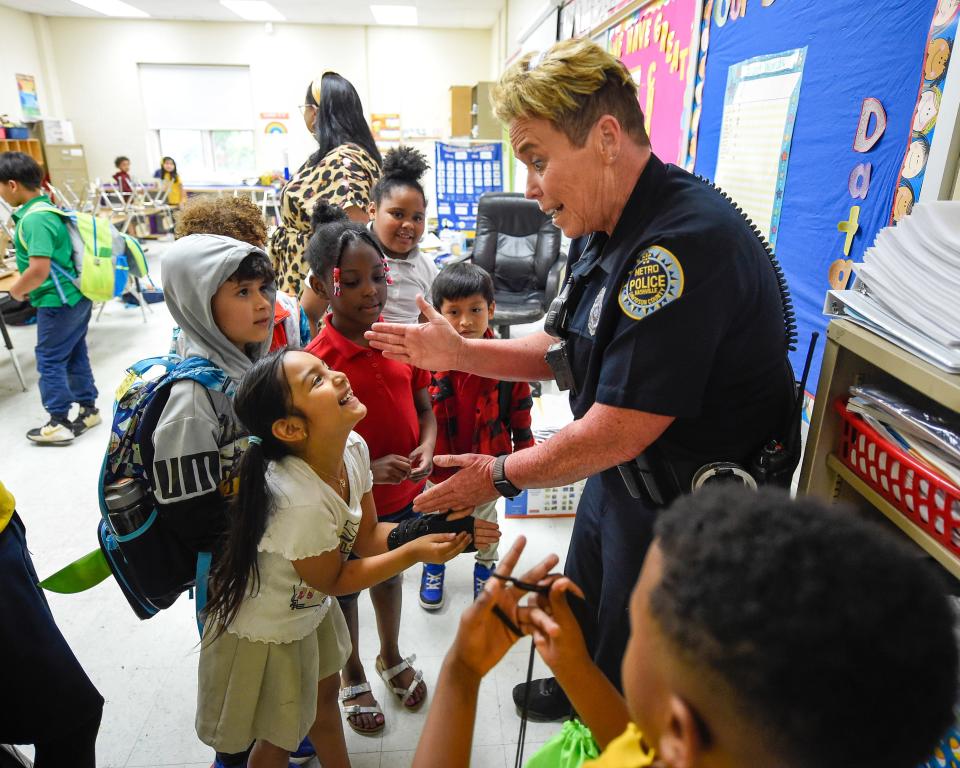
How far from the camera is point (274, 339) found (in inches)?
66.2

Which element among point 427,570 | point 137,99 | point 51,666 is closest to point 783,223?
point 427,570

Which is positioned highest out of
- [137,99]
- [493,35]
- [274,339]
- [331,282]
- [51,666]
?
[493,35]

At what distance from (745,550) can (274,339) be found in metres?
1.46

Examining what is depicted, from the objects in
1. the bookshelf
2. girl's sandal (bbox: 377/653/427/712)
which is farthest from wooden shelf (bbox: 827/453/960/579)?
girl's sandal (bbox: 377/653/427/712)

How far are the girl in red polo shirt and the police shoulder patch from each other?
798 mm

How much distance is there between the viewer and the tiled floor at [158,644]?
64.2 inches

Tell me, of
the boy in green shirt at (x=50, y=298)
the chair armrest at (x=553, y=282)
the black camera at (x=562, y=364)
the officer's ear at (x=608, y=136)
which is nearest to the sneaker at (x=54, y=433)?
the boy in green shirt at (x=50, y=298)

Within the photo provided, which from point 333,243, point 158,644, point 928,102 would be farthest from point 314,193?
point 928,102

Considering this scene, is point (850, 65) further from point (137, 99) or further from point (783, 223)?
point (137, 99)

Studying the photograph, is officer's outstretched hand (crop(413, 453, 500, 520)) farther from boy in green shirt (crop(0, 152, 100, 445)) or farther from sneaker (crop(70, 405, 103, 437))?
sneaker (crop(70, 405, 103, 437))

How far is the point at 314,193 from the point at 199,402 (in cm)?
138

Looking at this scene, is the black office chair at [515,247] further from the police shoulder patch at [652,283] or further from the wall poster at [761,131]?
the police shoulder patch at [652,283]

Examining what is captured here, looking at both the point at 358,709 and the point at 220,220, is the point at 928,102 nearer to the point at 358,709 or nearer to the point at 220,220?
the point at 220,220

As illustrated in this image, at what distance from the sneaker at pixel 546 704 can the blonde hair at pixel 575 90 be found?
1517mm
